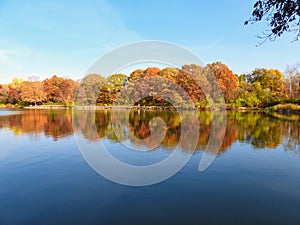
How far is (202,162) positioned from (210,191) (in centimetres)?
290

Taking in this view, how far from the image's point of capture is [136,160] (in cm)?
960

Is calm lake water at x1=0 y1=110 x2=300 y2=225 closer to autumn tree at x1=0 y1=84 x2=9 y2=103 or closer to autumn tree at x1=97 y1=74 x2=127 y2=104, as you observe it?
autumn tree at x1=97 y1=74 x2=127 y2=104

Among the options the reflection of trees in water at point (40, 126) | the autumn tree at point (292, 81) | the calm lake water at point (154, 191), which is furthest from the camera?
the autumn tree at point (292, 81)

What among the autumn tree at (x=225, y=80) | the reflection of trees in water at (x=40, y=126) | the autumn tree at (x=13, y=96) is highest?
the autumn tree at (x=225, y=80)

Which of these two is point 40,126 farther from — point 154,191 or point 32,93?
point 32,93

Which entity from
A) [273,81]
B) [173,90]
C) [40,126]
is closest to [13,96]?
[173,90]

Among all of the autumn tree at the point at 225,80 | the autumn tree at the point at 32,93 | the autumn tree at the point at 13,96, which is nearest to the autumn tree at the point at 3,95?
the autumn tree at the point at 13,96

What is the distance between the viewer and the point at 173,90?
49.1 m

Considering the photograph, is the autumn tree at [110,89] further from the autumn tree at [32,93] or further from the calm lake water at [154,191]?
the calm lake water at [154,191]

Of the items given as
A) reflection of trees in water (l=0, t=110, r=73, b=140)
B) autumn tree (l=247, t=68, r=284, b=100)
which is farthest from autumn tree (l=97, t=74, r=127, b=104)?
autumn tree (l=247, t=68, r=284, b=100)

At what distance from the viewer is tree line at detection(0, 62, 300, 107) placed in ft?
157

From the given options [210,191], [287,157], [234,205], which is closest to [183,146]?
[287,157]

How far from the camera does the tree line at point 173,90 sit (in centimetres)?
4778

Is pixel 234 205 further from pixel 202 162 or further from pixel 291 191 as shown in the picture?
pixel 202 162
